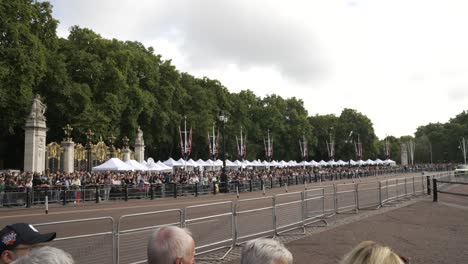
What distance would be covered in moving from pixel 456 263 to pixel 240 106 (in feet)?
240

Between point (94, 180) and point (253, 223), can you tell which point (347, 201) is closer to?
point (253, 223)

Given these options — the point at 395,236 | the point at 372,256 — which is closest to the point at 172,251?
the point at 372,256

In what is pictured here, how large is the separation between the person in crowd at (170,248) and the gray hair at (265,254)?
1.56 feet

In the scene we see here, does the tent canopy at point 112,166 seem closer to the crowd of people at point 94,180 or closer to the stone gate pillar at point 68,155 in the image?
the crowd of people at point 94,180

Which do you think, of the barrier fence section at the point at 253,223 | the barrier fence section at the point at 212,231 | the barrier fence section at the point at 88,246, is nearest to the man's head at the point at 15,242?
the barrier fence section at the point at 88,246

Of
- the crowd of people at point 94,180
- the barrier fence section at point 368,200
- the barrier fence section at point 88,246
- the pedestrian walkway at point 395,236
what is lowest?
the pedestrian walkway at point 395,236

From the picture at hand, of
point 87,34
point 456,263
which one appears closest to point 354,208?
point 456,263

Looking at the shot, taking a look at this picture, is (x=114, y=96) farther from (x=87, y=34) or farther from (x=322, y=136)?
(x=322, y=136)

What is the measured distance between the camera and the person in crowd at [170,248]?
299cm

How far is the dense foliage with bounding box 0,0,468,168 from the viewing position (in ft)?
117

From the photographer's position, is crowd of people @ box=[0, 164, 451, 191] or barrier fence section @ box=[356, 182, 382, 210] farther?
crowd of people @ box=[0, 164, 451, 191]

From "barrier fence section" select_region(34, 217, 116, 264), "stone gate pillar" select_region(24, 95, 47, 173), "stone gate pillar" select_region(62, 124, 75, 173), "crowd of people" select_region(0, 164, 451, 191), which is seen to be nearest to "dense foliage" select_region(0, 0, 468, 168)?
"stone gate pillar" select_region(24, 95, 47, 173)

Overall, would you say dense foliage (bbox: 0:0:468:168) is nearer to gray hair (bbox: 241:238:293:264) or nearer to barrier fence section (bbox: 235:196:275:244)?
barrier fence section (bbox: 235:196:275:244)

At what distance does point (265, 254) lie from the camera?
2.70 meters
